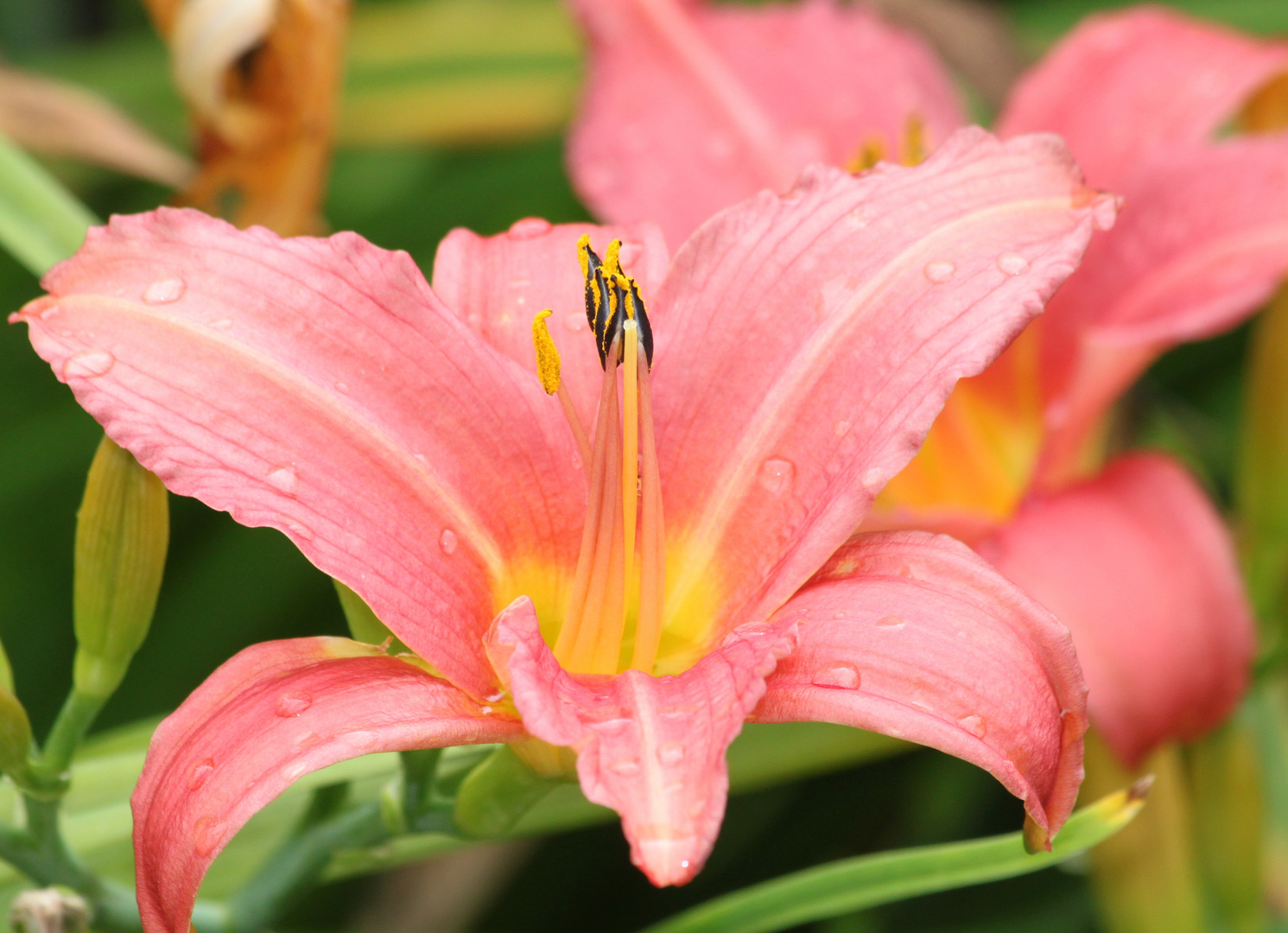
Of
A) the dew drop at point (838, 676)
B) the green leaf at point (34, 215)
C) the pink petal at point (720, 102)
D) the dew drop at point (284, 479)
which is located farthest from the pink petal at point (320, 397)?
the pink petal at point (720, 102)

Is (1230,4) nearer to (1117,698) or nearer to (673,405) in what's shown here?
(1117,698)

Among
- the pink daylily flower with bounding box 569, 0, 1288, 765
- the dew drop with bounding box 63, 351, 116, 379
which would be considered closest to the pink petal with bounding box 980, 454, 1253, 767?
the pink daylily flower with bounding box 569, 0, 1288, 765

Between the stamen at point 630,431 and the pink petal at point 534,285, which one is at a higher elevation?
the pink petal at point 534,285

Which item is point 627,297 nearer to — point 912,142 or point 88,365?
point 88,365

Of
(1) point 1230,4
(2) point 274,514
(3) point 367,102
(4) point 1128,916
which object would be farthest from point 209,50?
(1) point 1230,4

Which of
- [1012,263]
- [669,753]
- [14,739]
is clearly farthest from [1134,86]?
[14,739]

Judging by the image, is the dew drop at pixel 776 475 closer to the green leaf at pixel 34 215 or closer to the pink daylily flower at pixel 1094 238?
the pink daylily flower at pixel 1094 238

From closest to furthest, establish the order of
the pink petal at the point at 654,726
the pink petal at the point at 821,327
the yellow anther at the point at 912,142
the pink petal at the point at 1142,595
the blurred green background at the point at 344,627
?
the pink petal at the point at 654,726 < the pink petal at the point at 821,327 < the pink petal at the point at 1142,595 < the yellow anther at the point at 912,142 < the blurred green background at the point at 344,627

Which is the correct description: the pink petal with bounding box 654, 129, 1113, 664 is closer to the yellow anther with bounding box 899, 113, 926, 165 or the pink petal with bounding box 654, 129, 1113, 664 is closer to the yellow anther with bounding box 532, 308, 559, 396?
the yellow anther with bounding box 532, 308, 559, 396
